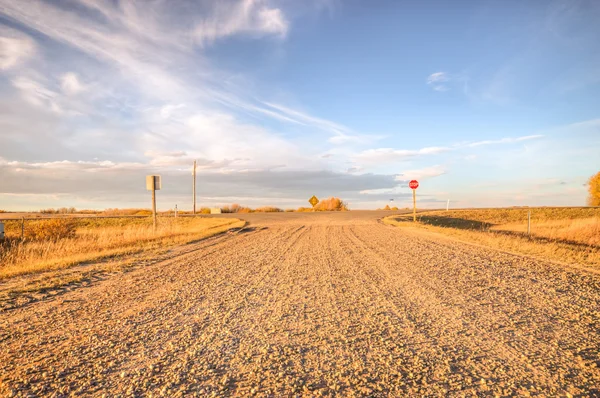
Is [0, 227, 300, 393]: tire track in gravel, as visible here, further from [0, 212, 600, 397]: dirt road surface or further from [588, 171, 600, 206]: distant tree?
[588, 171, 600, 206]: distant tree

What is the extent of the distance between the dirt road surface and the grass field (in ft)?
10.8

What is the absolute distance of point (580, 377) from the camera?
3301 mm

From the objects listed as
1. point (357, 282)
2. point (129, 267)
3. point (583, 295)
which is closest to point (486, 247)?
point (583, 295)

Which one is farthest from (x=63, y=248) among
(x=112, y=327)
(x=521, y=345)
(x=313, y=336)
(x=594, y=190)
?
(x=594, y=190)

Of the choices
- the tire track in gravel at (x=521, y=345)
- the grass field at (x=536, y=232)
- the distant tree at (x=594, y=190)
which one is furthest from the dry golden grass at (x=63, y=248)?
the distant tree at (x=594, y=190)

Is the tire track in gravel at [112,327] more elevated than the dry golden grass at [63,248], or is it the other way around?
the dry golden grass at [63,248]

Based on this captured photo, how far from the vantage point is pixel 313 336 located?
13.9 ft

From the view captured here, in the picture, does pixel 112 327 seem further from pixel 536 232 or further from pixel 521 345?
pixel 536 232

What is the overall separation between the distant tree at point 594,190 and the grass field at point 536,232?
1263 centimetres

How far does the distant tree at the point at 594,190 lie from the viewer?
47500 mm

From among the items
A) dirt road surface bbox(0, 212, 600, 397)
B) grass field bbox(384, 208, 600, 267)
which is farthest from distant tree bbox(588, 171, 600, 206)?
dirt road surface bbox(0, 212, 600, 397)

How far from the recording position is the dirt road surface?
3.15 metres

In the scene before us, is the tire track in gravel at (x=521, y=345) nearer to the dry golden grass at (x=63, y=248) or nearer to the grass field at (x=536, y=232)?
the grass field at (x=536, y=232)

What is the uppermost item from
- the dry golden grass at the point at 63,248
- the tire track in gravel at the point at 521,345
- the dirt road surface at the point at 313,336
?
the dry golden grass at the point at 63,248
